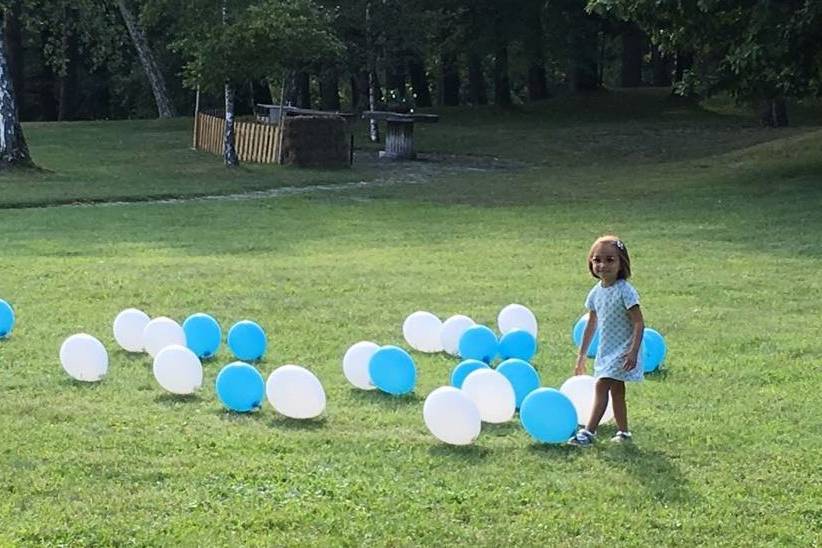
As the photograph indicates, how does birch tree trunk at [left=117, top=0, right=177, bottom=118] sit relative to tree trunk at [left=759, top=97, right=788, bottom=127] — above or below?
above

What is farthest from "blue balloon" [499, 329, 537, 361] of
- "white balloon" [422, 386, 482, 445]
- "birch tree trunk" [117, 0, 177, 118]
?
"birch tree trunk" [117, 0, 177, 118]

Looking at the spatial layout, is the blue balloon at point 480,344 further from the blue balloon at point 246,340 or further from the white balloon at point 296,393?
the white balloon at point 296,393

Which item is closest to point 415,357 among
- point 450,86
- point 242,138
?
point 242,138

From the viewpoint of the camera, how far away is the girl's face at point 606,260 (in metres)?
6.20

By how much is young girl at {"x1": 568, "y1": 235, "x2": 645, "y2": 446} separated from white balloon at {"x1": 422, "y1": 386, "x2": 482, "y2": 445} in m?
0.54

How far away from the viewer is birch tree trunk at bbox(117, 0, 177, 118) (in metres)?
37.9

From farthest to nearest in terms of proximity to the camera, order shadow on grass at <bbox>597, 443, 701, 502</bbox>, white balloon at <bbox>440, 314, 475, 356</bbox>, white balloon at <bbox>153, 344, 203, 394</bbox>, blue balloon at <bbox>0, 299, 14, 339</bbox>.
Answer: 1. blue balloon at <bbox>0, 299, 14, 339</bbox>
2. white balloon at <bbox>440, 314, 475, 356</bbox>
3. white balloon at <bbox>153, 344, 203, 394</bbox>
4. shadow on grass at <bbox>597, 443, 701, 502</bbox>

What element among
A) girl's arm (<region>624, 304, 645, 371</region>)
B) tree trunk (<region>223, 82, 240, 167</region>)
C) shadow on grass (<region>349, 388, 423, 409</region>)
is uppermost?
tree trunk (<region>223, 82, 240, 167</region>)

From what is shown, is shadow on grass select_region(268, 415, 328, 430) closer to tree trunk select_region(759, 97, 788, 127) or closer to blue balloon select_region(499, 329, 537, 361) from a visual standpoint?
blue balloon select_region(499, 329, 537, 361)

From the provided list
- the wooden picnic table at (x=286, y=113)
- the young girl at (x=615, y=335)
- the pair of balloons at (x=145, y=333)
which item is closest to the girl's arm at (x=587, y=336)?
the young girl at (x=615, y=335)

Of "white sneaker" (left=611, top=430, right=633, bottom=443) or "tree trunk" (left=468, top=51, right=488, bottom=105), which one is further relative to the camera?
"tree trunk" (left=468, top=51, right=488, bottom=105)

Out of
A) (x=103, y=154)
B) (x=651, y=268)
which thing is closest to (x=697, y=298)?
(x=651, y=268)

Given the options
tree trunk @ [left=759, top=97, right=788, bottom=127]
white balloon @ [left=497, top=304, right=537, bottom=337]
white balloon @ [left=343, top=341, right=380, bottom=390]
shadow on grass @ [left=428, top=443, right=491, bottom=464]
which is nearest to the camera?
shadow on grass @ [left=428, top=443, right=491, bottom=464]

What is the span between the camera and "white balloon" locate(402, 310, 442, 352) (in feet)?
28.1
